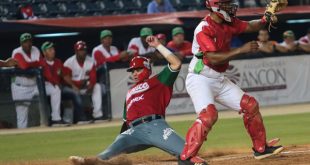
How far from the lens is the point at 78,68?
15.8 meters

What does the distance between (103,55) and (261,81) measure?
3.60 m

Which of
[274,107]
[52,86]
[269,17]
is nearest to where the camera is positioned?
[269,17]

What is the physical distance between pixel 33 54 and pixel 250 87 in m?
4.85

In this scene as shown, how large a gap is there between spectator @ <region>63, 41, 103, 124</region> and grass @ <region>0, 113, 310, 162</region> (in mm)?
1470

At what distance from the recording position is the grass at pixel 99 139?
36.5ft

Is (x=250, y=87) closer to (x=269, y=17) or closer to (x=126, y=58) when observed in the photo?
(x=126, y=58)

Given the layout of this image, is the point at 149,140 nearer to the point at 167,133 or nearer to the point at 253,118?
the point at 167,133

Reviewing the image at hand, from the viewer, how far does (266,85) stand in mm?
17312

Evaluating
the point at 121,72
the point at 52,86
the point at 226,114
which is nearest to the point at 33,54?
the point at 52,86

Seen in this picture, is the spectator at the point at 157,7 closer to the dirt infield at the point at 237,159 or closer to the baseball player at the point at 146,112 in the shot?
the dirt infield at the point at 237,159

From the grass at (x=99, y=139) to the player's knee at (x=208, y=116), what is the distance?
2.56m

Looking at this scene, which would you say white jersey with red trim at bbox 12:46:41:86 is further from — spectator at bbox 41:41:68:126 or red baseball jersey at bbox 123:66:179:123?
red baseball jersey at bbox 123:66:179:123

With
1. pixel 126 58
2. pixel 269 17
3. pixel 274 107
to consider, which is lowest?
pixel 274 107

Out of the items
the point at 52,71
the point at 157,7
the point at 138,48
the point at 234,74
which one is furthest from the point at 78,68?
the point at 157,7
